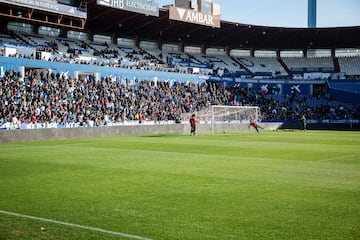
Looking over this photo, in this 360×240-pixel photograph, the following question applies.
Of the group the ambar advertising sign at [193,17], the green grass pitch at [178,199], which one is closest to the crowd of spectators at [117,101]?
the ambar advertising sign at [193,17]

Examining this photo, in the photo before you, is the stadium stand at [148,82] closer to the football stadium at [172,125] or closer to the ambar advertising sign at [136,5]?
the football stadium at [172,125]

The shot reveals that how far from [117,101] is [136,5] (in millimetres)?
13590

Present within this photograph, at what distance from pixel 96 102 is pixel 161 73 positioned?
1418cm

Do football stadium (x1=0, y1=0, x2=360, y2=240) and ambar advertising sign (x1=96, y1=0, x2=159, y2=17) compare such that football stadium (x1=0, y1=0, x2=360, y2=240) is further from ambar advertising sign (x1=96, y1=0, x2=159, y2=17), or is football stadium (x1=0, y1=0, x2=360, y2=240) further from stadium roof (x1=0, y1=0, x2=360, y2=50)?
stadium roof (x1=0, y1=0, x2=360, y2=50)

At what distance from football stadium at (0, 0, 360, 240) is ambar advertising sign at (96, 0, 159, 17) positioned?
17 centimetres

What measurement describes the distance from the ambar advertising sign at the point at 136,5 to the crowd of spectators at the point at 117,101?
27.3ft

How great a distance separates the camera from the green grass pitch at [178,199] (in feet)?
23.0

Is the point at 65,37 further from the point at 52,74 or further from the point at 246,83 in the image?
the point at 246,83

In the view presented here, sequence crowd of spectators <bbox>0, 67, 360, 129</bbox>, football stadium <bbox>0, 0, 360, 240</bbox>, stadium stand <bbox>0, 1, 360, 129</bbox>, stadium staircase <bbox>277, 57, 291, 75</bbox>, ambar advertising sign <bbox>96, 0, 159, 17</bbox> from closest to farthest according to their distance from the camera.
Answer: football stadium <bbox>0, 0, 360, 240</bbox>
crowd of spectators <bbox>0, 67, 360, 129</bbox>
stadium stand <bbox>0, 1, 360, 129</bbox>
ambar advertising sign <bbox>96, 0, 159, 17</bbox>
stadium staircase <bbox>277, 57, 291, 75</bbox>

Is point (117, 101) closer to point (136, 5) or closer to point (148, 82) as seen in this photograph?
point (148, 82)

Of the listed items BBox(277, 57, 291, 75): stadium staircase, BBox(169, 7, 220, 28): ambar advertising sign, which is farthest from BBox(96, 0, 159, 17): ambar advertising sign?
BBox(277, 57, 291, 75): stadium staircase

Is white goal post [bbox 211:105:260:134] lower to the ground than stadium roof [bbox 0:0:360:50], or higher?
lower

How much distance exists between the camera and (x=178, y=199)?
31.3 feet

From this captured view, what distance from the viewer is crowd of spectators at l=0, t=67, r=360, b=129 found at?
3528 centimetres
